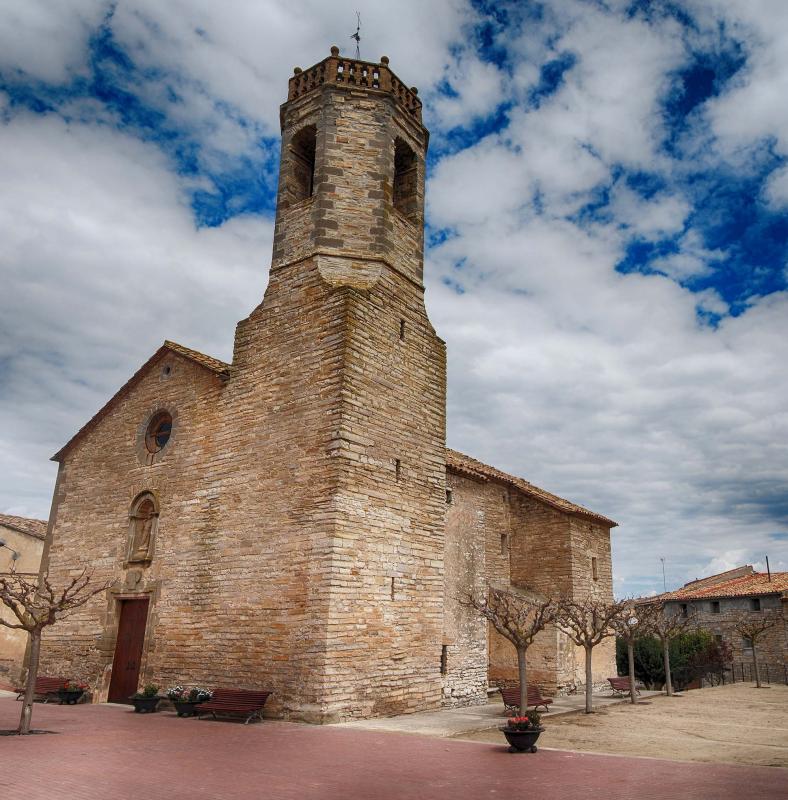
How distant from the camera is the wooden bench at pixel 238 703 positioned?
38.6 ft

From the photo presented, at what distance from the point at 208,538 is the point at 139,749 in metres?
5.74

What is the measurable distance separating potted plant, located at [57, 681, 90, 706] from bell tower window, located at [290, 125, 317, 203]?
485 inches

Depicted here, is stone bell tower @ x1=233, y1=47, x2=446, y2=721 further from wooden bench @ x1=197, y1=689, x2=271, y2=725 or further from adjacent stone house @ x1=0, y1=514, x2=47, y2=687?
adjacent stone house @ x1=0, y1=514, x2=47, y2=687

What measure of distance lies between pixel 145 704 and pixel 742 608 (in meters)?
33.6

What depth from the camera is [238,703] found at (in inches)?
468

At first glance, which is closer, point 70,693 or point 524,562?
point 70,693

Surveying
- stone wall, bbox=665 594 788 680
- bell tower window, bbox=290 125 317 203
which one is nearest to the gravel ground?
Answer: bell tower window, bbox=290 125 317 203

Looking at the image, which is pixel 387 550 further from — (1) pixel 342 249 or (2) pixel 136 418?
(2) pixel 136 418

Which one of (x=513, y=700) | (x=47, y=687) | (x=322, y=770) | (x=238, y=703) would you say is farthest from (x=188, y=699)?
(x=513, y=700)

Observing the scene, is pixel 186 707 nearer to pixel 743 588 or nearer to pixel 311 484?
pixel 311 484

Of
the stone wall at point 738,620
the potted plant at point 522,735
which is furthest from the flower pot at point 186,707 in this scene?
the stone wall at point 738,620

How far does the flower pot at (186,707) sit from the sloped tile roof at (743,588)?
32.2 m

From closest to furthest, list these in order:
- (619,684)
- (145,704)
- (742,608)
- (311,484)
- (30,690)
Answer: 1. (30,690)
2. (311,484)
3. (145,704)
4. (619,684)
5. (742,608)

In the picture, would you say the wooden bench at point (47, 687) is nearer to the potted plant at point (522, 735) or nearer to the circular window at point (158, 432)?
the circular window at point (158, 432)
